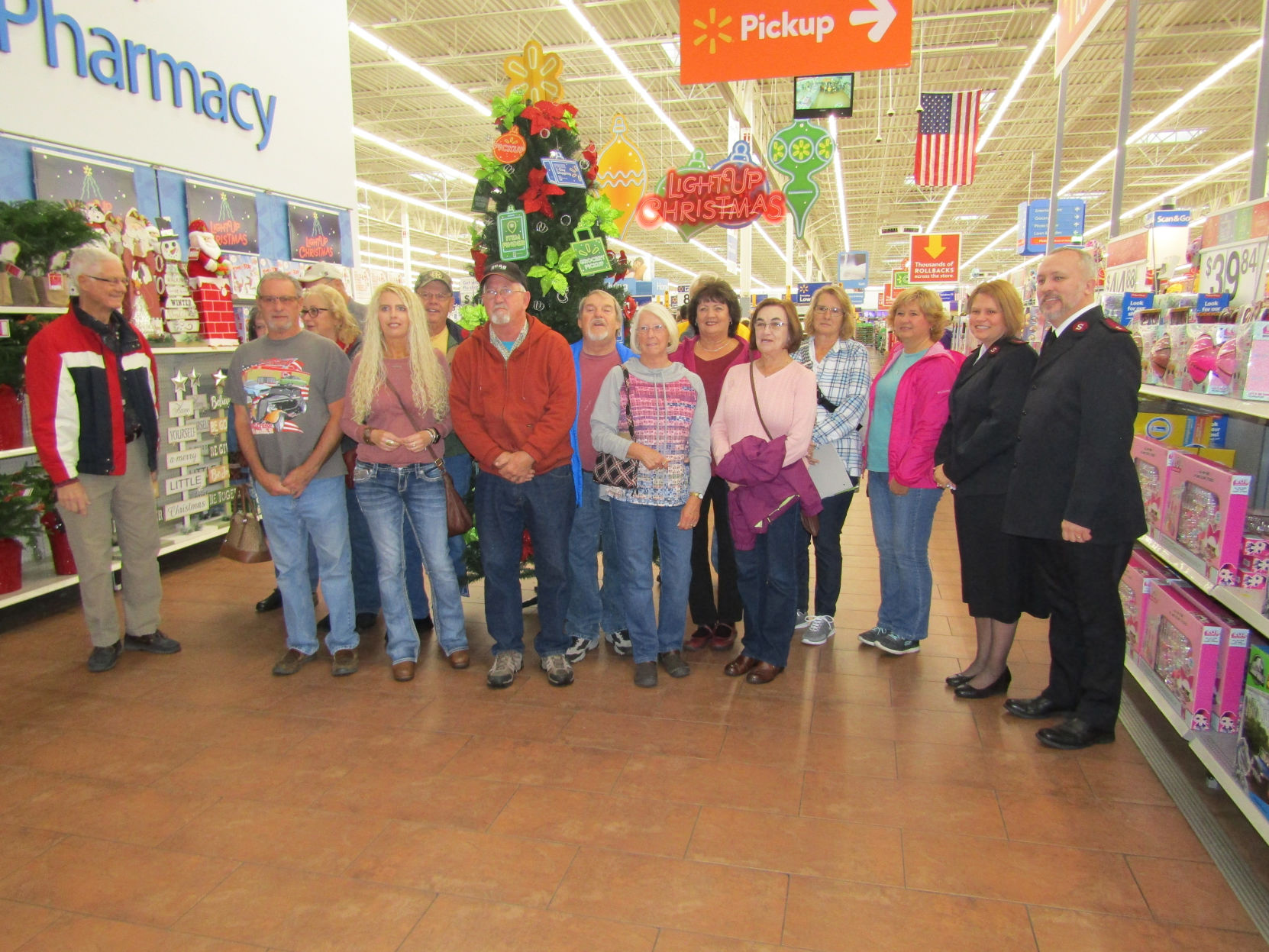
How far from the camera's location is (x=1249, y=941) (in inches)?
77.6

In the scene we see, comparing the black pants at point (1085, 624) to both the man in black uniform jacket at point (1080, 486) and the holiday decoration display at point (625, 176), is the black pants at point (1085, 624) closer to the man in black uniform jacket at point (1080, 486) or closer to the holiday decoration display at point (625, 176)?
the man in black uniform jacket at point (1080, 486)

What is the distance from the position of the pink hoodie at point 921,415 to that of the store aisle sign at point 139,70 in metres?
4.82

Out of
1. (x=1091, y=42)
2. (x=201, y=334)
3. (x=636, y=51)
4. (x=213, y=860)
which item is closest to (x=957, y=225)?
(x=1091, y=42)

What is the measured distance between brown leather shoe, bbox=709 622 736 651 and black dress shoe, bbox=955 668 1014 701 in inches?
40.0

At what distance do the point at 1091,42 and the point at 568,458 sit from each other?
13.3 m

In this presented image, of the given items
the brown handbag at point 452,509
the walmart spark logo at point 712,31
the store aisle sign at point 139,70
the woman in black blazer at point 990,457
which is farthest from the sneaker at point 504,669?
the store aisle sign at point 139,70

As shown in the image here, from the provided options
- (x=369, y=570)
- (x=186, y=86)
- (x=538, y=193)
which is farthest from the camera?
(x=186, y=86)

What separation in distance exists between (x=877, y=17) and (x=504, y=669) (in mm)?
3962

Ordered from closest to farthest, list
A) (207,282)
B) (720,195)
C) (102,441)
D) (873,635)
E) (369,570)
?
(102,441), (873,635), (369,570), (207,282), (720,195)

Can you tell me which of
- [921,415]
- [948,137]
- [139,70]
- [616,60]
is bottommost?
[921,415]

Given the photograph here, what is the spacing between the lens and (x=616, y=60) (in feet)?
39.2

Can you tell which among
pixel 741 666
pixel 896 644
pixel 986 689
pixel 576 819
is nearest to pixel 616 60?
pixel 896 644

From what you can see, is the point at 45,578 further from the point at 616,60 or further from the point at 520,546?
the point at 616,60

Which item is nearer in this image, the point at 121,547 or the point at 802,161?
the point at 121,547
